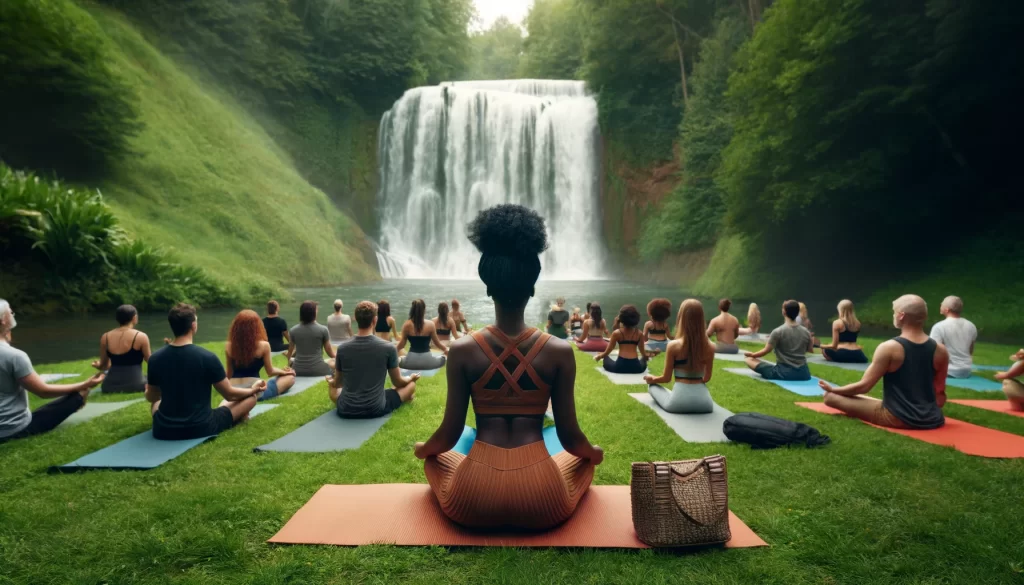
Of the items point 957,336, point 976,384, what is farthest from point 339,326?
point 976,384

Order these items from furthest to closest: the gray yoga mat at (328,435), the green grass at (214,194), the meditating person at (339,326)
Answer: the green grass at (214,194), the meditating person at (339,326), the gray yoga mat at (328,435)

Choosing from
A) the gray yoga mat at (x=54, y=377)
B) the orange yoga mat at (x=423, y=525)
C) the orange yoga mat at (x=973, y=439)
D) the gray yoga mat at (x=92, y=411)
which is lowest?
the gray yoga mat at (x=54, y=377)

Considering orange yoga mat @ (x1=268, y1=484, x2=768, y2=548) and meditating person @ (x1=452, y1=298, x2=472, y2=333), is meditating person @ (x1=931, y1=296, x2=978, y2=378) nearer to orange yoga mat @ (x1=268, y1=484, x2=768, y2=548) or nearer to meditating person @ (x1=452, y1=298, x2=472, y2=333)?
orange yoga mat @ (x1=268, y1=484, x2=768, y2=548)

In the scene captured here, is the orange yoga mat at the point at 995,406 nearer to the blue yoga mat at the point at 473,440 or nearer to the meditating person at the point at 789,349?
the meditating person at the point at 789,349

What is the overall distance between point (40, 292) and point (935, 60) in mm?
25904

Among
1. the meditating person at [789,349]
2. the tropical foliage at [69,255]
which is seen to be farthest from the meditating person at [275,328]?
the tropical foliage at [69,255]

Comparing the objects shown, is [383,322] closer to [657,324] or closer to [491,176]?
[657,324]

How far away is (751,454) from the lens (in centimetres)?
469

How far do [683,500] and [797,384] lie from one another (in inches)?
235

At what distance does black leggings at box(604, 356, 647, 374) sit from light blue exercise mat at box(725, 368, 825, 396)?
151cm

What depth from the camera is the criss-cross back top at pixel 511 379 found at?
2.94 m

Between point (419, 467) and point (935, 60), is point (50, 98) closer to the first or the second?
point (419, 467)

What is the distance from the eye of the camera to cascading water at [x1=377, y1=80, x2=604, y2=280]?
35.5 meters

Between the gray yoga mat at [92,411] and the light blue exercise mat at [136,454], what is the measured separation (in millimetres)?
1163
